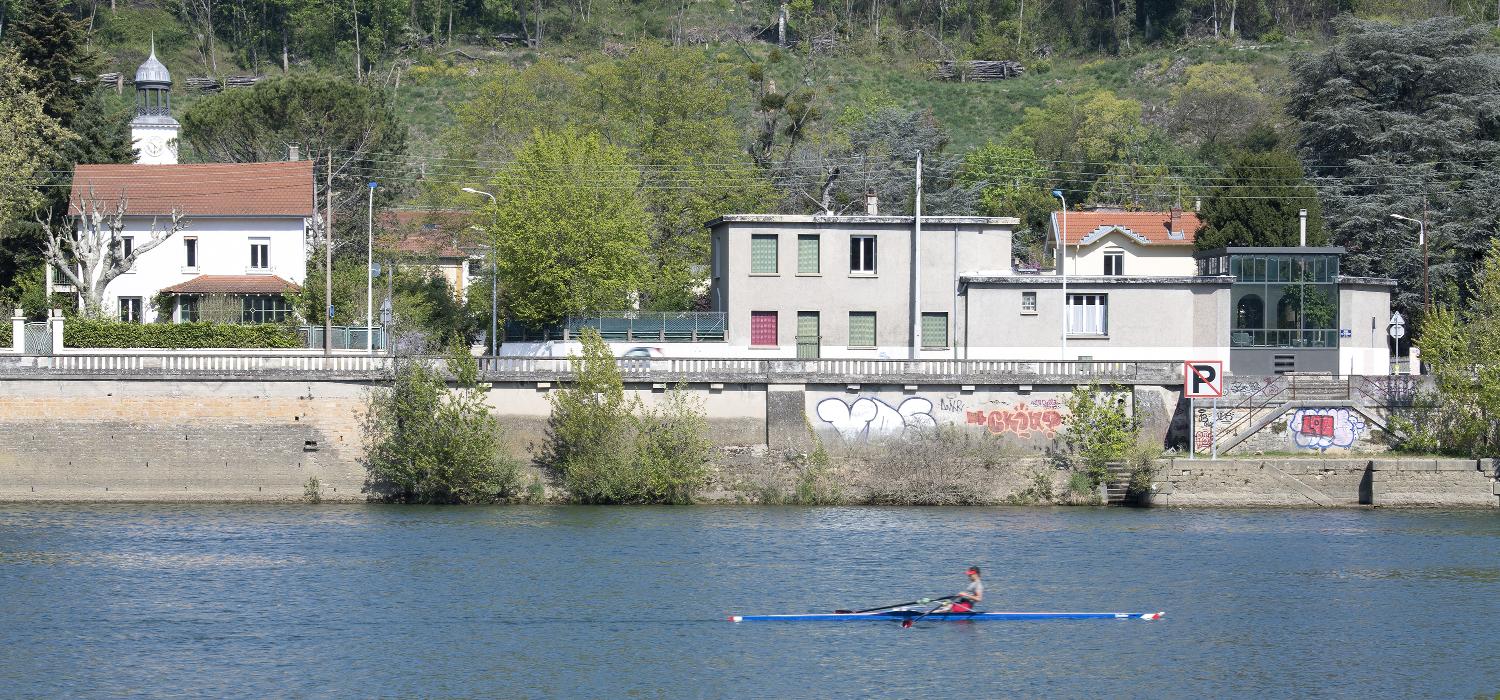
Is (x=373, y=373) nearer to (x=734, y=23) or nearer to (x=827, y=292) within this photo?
(x=827, y=292)

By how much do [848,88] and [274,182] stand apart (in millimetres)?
75527

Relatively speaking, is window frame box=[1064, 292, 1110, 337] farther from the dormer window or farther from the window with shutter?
the dormer window

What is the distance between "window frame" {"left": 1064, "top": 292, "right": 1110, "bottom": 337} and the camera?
61.4 metres

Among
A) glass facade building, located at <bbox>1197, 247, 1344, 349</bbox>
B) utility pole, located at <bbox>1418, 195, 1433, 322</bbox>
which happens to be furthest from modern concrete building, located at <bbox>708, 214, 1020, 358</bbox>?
utility pole, located at <bbox>1418, 195, 1433, 322</bbox>

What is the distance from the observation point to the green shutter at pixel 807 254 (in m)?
62.0

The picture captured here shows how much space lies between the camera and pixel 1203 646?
1438 inches

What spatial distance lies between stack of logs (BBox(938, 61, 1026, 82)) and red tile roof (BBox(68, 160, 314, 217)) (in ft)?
280

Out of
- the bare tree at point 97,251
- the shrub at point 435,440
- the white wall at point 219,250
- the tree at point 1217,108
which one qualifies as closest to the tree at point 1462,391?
the shrub at point 435,440

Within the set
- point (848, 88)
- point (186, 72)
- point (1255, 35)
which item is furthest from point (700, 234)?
point (1255, 35)

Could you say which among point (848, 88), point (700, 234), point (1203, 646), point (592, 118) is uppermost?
point (848, 88)

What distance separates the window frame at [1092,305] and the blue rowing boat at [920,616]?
23.9 m

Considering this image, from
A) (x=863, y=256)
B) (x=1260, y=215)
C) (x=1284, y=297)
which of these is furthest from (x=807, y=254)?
(x=1260, y=215)

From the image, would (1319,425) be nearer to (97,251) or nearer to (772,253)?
(772,253)

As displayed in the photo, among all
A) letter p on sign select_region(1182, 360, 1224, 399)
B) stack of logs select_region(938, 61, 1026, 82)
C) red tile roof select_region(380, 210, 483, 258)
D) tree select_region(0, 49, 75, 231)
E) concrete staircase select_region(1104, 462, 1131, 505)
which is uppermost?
stack of logs select_region(938, 61, 1026, 82)
